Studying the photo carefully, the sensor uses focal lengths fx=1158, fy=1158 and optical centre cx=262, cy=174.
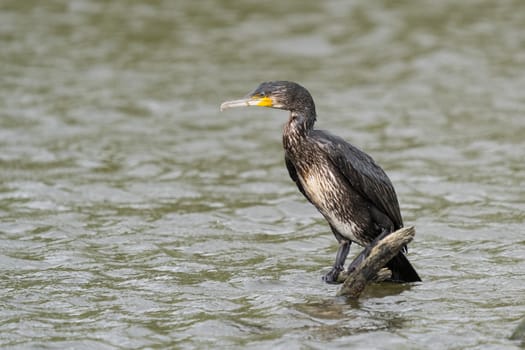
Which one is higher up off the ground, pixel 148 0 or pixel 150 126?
pixel 148 0

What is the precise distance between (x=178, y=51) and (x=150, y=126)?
3.40 m

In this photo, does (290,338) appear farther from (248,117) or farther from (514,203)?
(248,117)

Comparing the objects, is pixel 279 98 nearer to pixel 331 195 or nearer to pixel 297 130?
pixel 297 130

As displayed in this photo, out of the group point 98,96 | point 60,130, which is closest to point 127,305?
point 60,130

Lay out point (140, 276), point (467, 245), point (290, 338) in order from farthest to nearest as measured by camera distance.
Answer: point (467, 245) < point (140, 276) < point (290, 338)

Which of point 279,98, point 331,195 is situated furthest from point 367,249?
point 279,98

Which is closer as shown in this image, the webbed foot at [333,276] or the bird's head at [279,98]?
the bird's head at [279,98]

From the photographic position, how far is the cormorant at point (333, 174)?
867cm

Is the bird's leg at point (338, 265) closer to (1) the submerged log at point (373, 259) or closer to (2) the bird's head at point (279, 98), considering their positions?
(1) the submerged log at point (373, 259)

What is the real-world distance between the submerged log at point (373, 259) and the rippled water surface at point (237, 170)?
0.14 meters

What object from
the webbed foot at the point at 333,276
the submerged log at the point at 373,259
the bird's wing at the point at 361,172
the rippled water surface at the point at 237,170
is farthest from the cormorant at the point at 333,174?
the rippled water surface at the point at 237,170

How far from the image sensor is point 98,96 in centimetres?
1612

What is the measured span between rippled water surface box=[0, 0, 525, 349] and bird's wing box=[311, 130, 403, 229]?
0.72m

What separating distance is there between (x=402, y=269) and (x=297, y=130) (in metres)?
1.37
